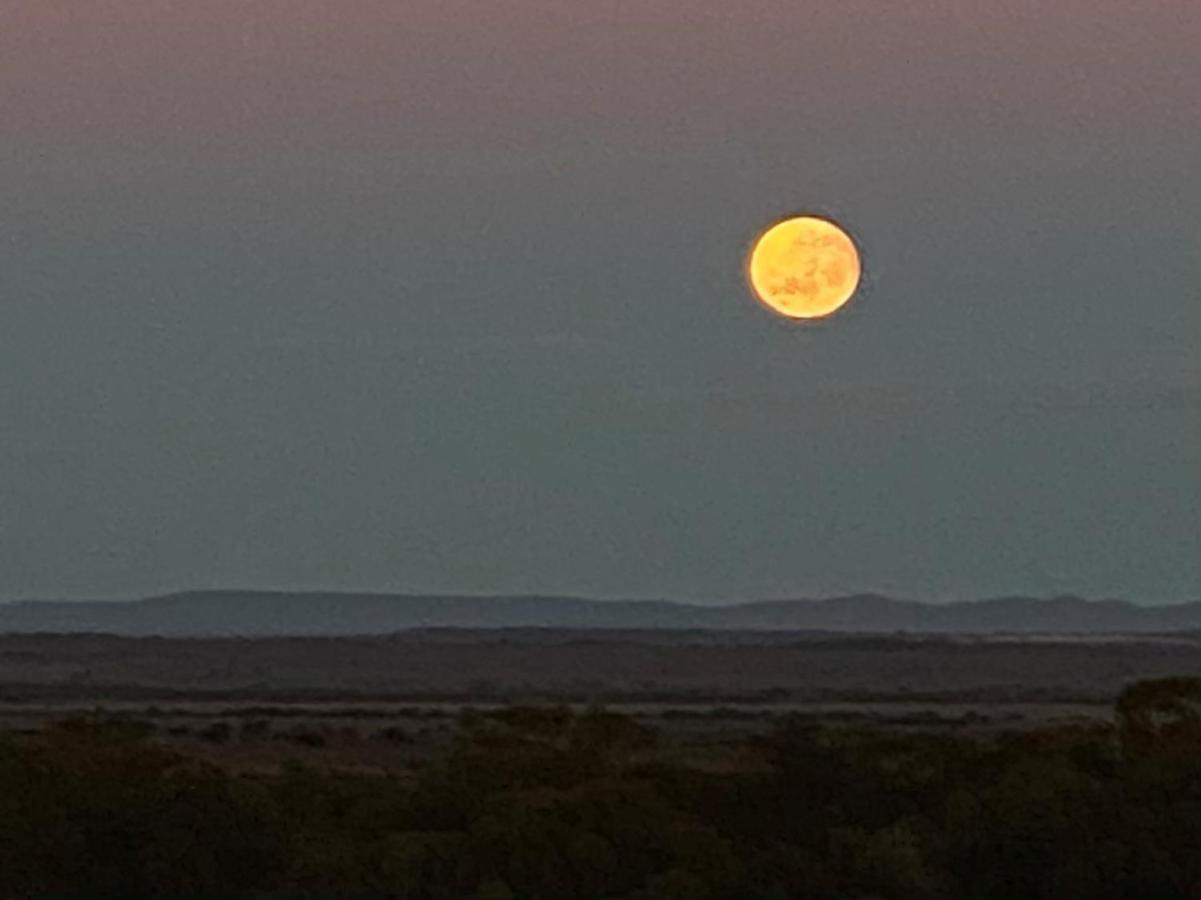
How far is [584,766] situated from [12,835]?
287 inches

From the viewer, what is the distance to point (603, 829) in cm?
2875

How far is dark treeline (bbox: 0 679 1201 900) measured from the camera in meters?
27.9

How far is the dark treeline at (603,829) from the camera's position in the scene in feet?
91.5

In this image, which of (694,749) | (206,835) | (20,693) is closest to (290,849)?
(206,835)

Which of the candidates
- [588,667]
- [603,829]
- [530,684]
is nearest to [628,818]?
[603,829]

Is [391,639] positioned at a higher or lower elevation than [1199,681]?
higher

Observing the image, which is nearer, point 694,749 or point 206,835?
point 206,835

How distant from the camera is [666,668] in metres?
147

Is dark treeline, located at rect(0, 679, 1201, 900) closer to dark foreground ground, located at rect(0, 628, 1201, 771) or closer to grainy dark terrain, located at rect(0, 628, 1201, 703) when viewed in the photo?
dark foreground ground, located at rect(0, 628, 1201, 771)

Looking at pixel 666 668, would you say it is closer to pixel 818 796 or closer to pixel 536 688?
pixel 536 688

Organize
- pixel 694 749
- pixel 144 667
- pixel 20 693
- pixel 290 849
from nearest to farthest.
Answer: pixel 290 849, pixel 694 749, pixel 20 693, pixel 144 667

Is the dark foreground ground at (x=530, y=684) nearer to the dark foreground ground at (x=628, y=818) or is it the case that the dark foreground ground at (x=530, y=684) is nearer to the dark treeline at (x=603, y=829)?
the dark foreground ground at (x=628, y=818)

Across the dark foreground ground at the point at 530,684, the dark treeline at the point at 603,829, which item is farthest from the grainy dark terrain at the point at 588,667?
the dark treeline at the point at 603,829

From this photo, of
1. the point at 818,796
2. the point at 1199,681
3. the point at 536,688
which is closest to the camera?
the point at 818,796
